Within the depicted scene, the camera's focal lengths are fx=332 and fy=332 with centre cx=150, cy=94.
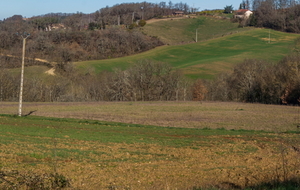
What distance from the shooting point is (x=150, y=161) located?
51.8 feet

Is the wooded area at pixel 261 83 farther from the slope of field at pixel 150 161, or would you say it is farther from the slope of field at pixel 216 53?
the slope of field at pixel 150 161

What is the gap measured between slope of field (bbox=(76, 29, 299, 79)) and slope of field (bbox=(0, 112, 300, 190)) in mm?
76904

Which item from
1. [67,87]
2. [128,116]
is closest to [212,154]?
[128,116]

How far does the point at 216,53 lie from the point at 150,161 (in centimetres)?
11535

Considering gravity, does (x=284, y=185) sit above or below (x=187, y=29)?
below

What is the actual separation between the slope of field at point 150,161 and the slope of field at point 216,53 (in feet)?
252

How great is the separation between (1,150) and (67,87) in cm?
7209

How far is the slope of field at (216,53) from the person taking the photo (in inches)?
4136

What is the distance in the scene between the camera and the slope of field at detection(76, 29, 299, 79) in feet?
345

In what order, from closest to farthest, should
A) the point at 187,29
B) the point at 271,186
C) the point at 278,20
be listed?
the point at 271,186 < the point at 278,20 < the point at 187,29

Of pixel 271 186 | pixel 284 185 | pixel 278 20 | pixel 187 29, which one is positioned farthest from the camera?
pixel 187 29

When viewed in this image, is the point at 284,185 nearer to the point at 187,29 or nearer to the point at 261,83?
the point at 261,83

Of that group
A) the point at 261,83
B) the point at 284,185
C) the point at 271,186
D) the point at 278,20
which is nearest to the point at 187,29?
the point at 278,20

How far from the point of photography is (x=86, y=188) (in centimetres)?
1140
